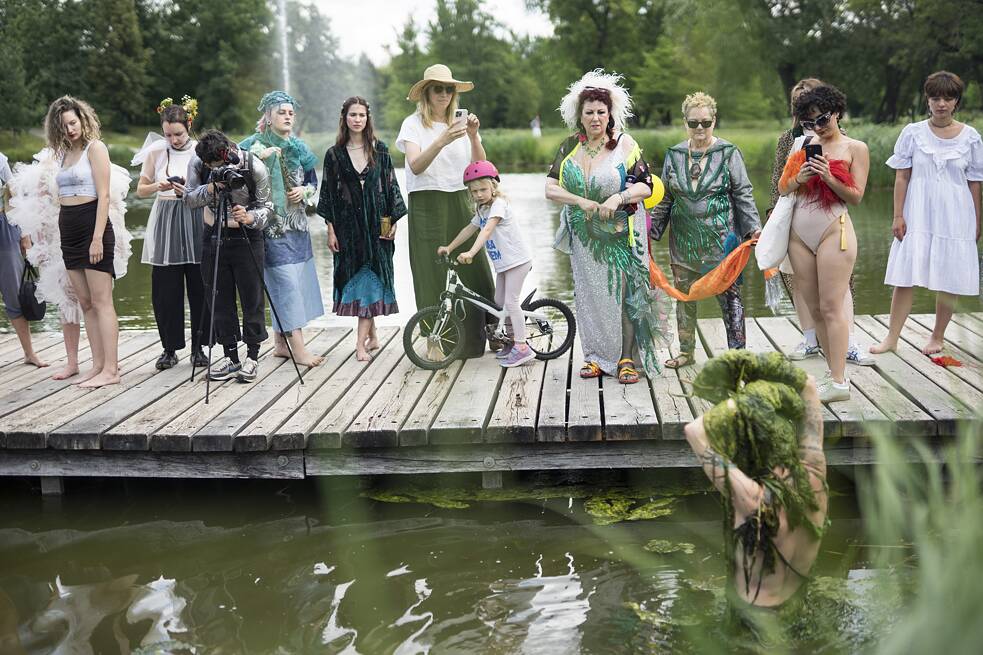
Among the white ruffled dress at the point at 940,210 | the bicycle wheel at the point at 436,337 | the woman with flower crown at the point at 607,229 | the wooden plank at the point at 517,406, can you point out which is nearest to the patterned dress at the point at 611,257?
the woman with flower crown at the point at 607,229

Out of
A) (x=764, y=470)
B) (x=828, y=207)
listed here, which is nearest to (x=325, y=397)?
(x=828, y=207)

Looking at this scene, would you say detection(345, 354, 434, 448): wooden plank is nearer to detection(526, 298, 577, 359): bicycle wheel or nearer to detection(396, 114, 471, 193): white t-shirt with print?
detection(526, 298, 577, 359): bicycle wheel

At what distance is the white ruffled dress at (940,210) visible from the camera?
238 inches

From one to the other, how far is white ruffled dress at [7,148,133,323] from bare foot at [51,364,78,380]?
0.37 meters

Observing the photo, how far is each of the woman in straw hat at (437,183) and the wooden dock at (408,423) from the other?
678 mm

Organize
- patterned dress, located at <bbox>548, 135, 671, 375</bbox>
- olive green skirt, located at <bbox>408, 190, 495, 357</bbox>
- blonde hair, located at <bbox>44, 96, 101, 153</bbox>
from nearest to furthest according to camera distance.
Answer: patterned dress, located at <bbox>548, 135, 671, 375</bbox>, blonde hair, located at <bbox>44, 96, 101, 153</bbox>, olive green skirt, located at <bbox>408, 190, 495, 357</bbox>

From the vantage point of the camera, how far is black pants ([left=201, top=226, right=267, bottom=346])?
6129 millimetres

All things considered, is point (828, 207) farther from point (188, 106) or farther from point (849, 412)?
point (188, 106)

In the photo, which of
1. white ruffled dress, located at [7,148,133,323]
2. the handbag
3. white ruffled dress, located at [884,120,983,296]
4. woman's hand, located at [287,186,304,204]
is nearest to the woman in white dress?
white ruffled dress, located at [884,120,983,296]

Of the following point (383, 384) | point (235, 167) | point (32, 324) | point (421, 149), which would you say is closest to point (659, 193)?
point (421, 149)

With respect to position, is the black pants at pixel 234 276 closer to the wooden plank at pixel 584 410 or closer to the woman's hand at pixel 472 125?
the woman's hand at pixel 472 125

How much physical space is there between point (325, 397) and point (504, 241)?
139cm

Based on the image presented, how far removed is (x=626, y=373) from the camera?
5.98 meters

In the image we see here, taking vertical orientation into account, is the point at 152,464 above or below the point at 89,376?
below
